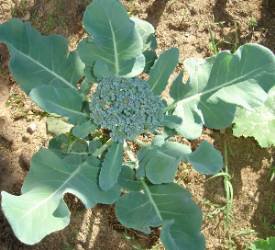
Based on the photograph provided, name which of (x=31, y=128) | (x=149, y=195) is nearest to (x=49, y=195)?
(x=149, y=195)

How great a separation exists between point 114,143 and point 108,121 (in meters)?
0.17

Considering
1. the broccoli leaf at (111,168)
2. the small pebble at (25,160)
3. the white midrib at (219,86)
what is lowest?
the small pebble at (25,160)

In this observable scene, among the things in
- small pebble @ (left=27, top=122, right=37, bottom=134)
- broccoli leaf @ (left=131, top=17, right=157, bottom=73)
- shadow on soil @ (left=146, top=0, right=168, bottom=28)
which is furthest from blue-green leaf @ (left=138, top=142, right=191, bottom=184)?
shadow on soil @ (left=146, top=0, right=168, bottom=28)

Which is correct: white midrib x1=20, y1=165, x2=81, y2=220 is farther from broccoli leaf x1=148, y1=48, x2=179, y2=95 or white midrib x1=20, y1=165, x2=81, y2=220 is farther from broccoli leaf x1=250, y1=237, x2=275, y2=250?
broccoli leaf x1=250, y1=237, x2=275, y2=250

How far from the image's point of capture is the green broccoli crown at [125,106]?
2.34m

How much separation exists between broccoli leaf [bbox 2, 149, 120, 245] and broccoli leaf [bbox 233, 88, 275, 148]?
1.09 m

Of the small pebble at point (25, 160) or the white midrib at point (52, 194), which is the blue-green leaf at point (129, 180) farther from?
the small pebble at point (25, 160)

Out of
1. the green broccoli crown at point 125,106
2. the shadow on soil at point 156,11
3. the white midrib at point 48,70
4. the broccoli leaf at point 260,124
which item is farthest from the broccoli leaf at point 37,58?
the broccoli leaf at point 260,124

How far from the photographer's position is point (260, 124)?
10.5 feet

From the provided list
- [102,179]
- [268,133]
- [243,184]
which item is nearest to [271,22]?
[268,133]

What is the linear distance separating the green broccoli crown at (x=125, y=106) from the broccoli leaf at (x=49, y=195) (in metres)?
0.26

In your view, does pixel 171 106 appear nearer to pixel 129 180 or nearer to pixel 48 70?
pixel 129 180

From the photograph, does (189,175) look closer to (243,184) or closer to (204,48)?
(243,184)

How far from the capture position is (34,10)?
341 centimetres
